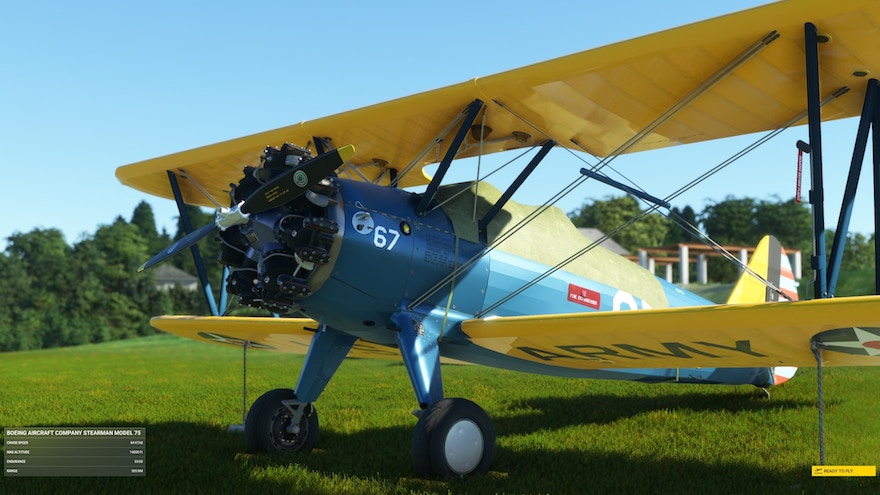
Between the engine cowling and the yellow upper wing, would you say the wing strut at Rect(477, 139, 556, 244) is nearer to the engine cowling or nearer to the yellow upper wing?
the yellow upper wing

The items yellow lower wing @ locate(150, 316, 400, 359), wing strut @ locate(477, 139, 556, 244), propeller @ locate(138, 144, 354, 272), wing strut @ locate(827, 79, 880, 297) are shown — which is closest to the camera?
wing strut @ locate(827, 79, 880, 297)

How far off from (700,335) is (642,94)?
2.07 meters

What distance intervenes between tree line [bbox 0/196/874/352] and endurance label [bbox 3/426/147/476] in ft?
160

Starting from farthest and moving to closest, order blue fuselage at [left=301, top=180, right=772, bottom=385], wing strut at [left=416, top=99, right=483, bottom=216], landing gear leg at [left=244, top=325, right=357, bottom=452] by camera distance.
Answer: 1. landing gear leg at [left=244, top=325, right=357, bottom=452]
2. wing strut at [left=416, top=99, right=483, bottom=216]
3. blue fuselage at [left=301, top=180, right=772, bottom=385]

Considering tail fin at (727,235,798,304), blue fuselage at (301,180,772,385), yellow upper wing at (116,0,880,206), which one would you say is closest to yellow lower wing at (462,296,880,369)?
blue fuselage at (301,180,772,385)

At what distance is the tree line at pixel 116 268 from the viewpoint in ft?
199

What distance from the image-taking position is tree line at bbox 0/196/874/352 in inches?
2384

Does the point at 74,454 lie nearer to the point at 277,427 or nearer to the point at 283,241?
the point at 277,427

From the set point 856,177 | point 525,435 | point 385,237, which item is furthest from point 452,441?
point 856,177

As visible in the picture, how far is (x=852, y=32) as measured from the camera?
4746 millimetres

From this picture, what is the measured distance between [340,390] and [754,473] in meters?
7.63

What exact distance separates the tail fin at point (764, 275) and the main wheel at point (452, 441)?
4.85m

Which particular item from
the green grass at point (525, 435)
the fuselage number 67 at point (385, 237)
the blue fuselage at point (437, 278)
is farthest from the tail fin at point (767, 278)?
the fuselage number 67 at point (385, 237)

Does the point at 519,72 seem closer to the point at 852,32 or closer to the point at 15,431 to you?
the point at 852,32
